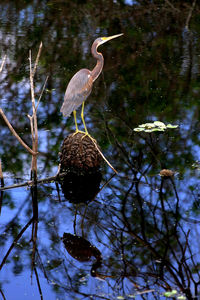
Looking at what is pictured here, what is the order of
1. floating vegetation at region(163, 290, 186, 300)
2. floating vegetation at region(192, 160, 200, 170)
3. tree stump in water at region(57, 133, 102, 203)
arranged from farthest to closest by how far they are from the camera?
floating vegetation at region(192, 160, 200, 170) < tree stump in water at region(57, 133, 102, 203) < floating vegetation at region(163, 290, 186, 300)

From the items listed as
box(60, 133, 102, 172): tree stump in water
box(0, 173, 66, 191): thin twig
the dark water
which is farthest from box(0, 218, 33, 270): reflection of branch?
box(60, 133, 102, 172): tree stump in water

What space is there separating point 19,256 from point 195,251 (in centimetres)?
118

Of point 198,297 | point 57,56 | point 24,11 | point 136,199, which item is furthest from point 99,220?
point 24,11

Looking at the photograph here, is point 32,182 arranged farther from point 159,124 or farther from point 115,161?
point 159,124

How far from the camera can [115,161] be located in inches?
185

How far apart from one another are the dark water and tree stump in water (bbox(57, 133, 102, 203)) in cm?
11

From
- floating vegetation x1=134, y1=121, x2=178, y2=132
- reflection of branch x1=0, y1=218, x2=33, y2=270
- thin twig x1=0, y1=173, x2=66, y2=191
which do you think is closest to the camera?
reflection of branch x1=0, y1=218, x2=33, y2=270

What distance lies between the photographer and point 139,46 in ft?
25.6

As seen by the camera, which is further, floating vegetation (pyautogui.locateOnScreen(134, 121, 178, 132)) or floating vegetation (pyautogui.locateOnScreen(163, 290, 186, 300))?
floating vegetation (pyautogui.locateOnScreen(134, 121, 178, 132))

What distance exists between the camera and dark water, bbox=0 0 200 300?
126 inches

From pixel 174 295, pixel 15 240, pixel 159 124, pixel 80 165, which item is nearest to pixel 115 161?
pixel 80 165

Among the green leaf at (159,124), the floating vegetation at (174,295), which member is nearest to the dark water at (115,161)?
the floating vegetation at (174,295)

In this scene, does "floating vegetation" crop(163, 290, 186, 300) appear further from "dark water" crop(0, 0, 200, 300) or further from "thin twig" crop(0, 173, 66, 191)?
"thin twig" crop(0, 173, 66, 191)

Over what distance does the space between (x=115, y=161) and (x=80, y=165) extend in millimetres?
435
